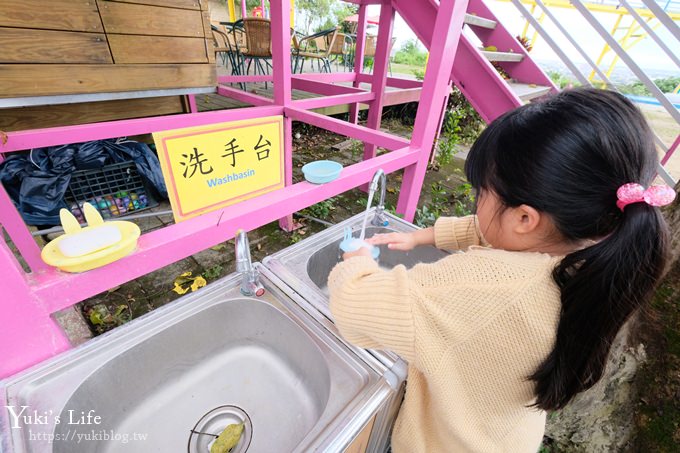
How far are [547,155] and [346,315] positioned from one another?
0.58 meters

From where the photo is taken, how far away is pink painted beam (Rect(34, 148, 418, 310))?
0.71 meters

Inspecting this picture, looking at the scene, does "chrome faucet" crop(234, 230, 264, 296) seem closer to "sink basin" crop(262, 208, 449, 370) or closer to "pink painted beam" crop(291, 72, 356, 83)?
"sink basin" crop(262, 208, 449, 370)

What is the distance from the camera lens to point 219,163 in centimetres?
106

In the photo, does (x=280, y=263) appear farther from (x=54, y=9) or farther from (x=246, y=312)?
(x=54, y=9)

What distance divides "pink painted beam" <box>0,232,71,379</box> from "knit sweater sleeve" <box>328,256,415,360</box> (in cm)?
68

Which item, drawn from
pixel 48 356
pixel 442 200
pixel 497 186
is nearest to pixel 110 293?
pixel 48 356

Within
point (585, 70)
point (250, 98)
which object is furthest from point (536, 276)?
point (585, 70)

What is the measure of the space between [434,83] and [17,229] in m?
2.38

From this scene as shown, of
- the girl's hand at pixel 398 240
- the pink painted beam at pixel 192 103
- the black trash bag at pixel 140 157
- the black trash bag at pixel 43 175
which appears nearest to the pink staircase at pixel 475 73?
the girl's hand at pixel 398 240

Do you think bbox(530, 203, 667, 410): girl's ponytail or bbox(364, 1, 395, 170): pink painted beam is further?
bbox(364, 1, 395, 170): pink painted beam

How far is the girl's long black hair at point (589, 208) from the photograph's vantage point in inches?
23.4

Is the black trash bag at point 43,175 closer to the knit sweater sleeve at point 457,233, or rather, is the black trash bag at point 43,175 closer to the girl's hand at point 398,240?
the girl's hand at point 398,240

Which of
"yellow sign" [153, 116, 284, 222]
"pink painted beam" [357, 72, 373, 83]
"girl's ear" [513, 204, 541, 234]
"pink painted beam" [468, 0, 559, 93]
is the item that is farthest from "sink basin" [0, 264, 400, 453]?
"pink painted beam" [357, 72, 373, 83]

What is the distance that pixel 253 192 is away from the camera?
3.84ft
